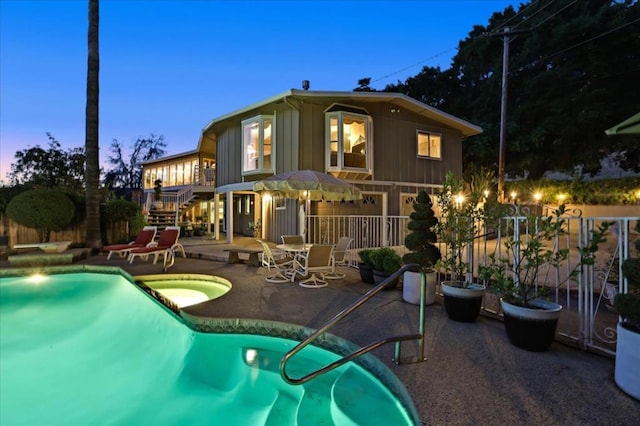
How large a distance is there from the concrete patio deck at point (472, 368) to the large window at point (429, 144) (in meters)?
10.4

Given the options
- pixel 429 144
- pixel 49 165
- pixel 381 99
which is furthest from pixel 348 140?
pixel 49 165

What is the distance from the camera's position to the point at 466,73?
24.2 m

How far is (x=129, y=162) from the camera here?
3788cm

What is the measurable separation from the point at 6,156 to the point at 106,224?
Result: 29517 millimetres

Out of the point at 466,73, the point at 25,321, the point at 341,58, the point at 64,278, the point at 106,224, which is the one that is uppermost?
the point at 341,58

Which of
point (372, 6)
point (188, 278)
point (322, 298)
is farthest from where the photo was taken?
point (372, 6)

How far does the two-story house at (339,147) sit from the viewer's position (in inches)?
468

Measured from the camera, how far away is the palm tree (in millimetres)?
10508

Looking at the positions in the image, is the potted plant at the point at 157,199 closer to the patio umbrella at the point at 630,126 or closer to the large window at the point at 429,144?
the large window at the point at 429,144

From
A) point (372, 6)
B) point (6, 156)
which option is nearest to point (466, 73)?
point (372, 6)

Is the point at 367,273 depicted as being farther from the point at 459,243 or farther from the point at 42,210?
the point at 42,210

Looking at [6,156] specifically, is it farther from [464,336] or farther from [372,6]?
[464,336]

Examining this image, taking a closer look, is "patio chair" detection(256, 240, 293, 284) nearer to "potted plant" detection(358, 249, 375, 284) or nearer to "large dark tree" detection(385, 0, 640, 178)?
"potted plant" detection(358, 249, 375, 284)

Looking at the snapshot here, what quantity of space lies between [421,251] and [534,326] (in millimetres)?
2019
